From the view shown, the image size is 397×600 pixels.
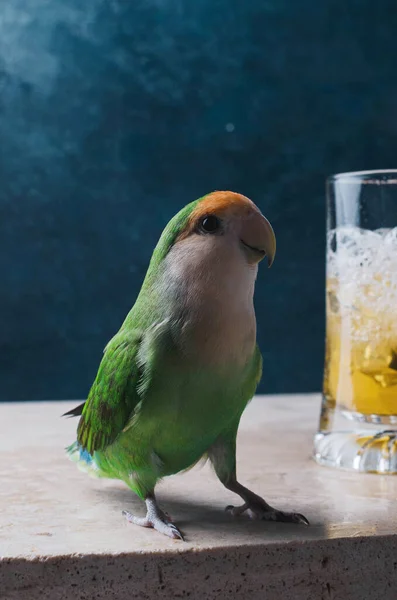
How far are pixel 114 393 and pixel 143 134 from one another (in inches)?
59.3

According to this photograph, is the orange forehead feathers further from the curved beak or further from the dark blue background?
the dark blue background

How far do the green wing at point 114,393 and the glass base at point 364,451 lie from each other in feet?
1.06

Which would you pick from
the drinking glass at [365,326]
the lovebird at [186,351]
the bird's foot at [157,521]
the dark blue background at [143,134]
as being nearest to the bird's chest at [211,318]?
the lovebird at [186,351]

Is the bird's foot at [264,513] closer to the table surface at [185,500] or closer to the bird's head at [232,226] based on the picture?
the table surface at [185,500]

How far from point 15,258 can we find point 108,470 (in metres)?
1.43

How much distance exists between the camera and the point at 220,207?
0.70m

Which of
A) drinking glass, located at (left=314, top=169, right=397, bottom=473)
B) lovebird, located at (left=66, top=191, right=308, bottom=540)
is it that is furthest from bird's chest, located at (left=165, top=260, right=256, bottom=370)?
drinking glass, located at (left=314, top=169, right=397, bottom=473)

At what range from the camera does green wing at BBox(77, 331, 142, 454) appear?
72 cm

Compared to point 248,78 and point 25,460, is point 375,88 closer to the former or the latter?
point 248,78

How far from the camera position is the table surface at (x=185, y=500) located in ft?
2.23

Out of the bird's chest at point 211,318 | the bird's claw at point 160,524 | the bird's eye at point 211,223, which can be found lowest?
the bird's claw at point 160,524

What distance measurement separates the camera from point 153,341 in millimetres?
710

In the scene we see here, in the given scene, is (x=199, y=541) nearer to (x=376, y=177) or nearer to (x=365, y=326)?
(x=365, y=326)

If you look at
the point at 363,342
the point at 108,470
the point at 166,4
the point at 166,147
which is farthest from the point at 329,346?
the point at 166,4
